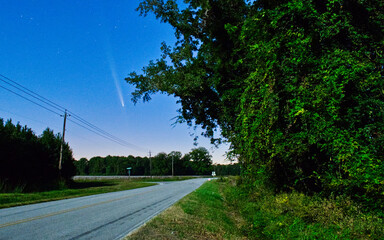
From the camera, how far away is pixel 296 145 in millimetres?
5203

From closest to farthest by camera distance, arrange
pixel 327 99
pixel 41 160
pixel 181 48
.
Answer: pixel 327 99, pixel 181 48, pixel 41 160

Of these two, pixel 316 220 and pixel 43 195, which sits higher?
pixel 316 220

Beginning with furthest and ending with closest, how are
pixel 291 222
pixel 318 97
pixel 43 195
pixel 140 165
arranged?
pixel 140 165 → pixel 43 195 → pixel 291 222 → pixel 318 97

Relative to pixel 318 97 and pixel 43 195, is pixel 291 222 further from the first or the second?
pixel 43 195

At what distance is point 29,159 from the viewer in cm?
2569

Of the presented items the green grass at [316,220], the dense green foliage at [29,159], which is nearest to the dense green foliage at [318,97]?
the green grass at [316,220]

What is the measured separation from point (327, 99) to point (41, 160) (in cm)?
3248

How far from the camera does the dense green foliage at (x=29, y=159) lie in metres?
22.1

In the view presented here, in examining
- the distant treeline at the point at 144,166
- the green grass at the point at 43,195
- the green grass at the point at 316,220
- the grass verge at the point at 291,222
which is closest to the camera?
the green grass at the point at 316,220

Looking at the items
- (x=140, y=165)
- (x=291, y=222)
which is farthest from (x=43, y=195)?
(x=140, y=165)

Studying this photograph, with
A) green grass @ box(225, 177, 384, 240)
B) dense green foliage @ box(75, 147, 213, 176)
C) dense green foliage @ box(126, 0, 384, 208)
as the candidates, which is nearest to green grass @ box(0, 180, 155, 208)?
green grass @ box(225, 177, 384, 240)

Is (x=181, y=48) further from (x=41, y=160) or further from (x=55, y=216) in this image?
(x=41, y=160)

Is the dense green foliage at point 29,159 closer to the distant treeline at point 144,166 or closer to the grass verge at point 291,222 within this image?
the grass verge at point 291,222

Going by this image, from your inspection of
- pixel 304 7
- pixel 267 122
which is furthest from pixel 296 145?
pixel 304 7
